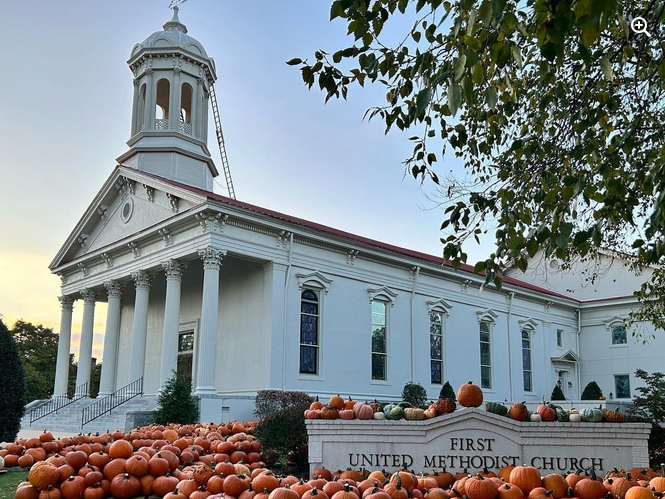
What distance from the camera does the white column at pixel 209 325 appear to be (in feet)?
71.9

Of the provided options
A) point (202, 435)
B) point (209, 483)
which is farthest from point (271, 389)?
point (209, 483)

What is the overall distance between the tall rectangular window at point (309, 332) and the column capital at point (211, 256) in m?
3.81

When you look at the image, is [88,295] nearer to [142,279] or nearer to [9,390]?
[142,279]

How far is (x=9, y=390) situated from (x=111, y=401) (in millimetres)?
12238

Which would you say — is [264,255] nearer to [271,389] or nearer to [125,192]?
[271,389]

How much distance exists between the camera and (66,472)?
876 cm

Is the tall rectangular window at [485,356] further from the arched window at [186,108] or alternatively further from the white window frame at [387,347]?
the arched window at [186,108]

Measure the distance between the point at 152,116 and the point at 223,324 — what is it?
38.4 feet

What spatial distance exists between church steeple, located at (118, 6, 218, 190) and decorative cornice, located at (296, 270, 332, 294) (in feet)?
30.8

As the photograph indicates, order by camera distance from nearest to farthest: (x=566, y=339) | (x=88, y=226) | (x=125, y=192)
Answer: (x=125, y=192) → (x=88, y=226) → (x=566, y=339)

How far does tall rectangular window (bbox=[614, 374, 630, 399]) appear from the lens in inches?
1505

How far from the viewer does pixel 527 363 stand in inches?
1431

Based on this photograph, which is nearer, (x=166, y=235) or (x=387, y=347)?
(x=166, y=235)

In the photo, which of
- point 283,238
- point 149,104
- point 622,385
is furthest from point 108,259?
point 622,385
